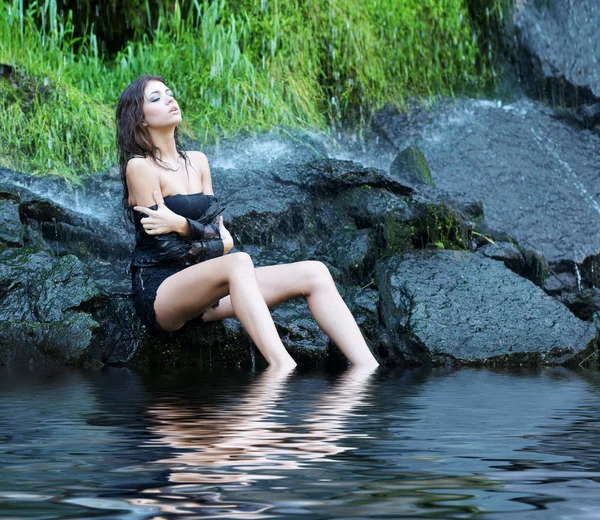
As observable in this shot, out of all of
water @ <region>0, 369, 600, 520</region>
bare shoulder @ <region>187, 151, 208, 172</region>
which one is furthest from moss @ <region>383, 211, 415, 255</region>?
water @ <region>0, 369, 600, 520</region>

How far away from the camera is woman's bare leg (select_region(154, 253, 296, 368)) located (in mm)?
4871

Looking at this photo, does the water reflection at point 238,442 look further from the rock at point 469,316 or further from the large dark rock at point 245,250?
the rock at point 469,316

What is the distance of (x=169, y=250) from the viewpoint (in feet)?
17.6

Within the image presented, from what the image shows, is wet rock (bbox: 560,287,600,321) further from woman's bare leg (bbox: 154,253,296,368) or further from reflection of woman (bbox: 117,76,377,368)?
woman's bare leg (bbox: 154,253,296,368)

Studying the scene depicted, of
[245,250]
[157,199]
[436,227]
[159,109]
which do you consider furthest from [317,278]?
[436,227]

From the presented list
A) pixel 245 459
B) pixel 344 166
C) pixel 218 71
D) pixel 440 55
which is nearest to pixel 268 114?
pixel 218 71

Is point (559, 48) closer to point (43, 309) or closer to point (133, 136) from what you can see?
point (133, 136)

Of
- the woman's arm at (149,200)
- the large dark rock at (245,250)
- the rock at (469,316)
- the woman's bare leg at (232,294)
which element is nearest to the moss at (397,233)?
the large dark rock at (245,250)

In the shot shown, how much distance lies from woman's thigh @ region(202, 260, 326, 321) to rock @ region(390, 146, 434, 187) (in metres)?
3.58

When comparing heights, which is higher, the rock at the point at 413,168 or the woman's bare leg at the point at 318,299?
the rock at the point at 413,168

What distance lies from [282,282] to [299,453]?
340cm

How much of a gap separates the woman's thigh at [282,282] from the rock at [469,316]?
3.32 ft

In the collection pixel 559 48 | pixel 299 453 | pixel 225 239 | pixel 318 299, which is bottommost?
pixel 299 453

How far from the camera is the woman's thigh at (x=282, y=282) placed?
5352 mm
